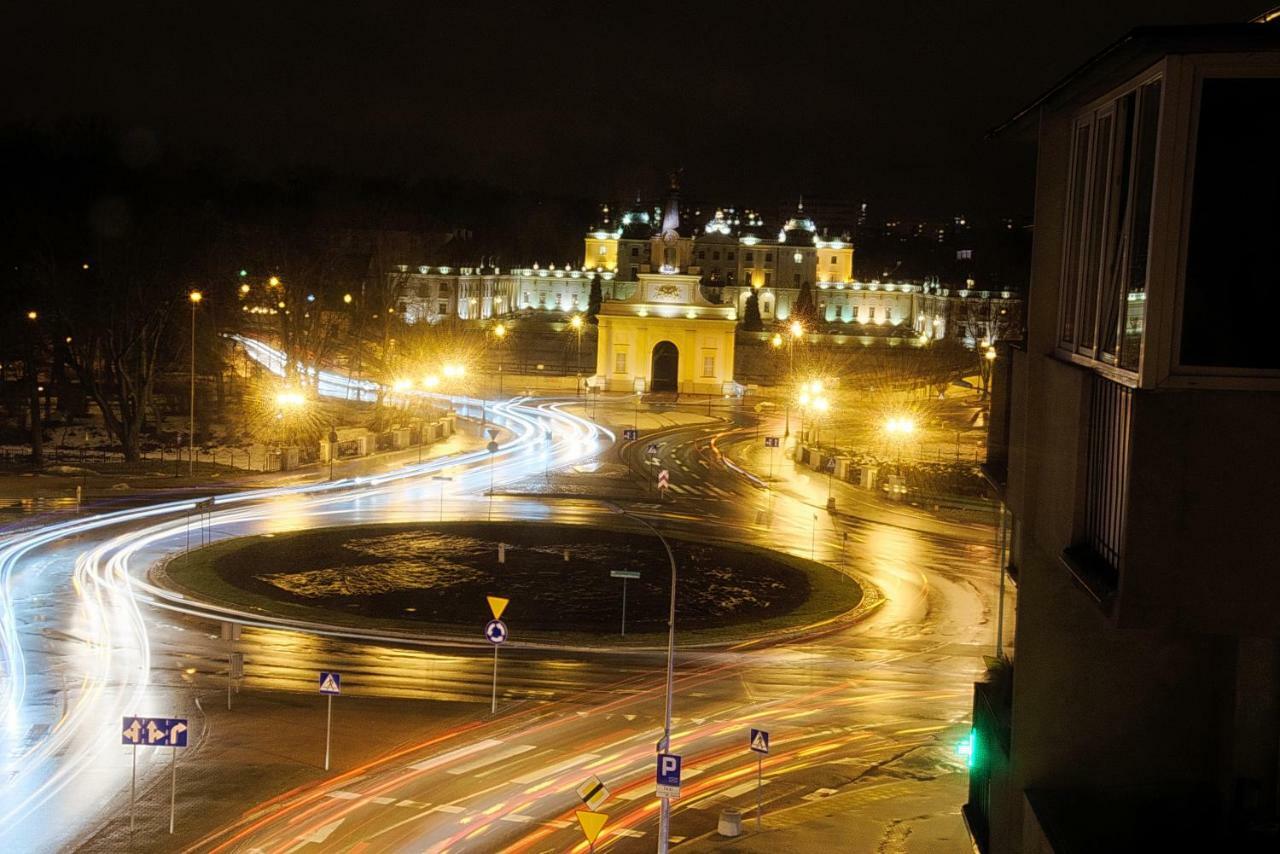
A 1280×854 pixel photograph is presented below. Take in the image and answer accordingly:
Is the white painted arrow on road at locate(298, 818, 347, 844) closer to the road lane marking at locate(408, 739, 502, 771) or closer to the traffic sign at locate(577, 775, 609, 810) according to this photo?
the road lane marking at locate(408, 739, 502, 771)

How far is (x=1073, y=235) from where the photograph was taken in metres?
9.23

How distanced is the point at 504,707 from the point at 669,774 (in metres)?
8.10

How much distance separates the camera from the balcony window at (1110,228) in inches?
283

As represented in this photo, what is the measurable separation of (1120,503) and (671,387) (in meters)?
96.3

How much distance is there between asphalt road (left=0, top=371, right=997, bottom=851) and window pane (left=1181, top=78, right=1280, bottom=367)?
14.2 metres

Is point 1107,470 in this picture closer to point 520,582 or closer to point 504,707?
point 504,707

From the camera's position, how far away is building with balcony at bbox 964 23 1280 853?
676 centimetres

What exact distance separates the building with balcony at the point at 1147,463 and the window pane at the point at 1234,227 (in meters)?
0.01

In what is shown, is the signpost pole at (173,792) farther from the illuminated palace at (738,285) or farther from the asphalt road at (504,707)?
the illuminated palace at (738,285)

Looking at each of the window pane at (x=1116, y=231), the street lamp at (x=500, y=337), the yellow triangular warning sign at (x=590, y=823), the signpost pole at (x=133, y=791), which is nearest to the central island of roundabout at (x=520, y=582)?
the signpost pole at (x=133, y=791)

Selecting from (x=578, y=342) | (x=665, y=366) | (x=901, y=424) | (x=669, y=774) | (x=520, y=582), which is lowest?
(x=520, y=582)

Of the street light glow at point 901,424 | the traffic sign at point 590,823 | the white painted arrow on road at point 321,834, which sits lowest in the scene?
the white painted arrow on road at point 321,834

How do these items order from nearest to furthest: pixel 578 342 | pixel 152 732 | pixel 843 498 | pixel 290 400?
pixel 152 732 → pixel 843 498 → pixel 290 400 → pixel 578 342

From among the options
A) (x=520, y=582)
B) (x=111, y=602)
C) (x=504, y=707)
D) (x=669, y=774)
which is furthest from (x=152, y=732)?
(x=520, y=582)
